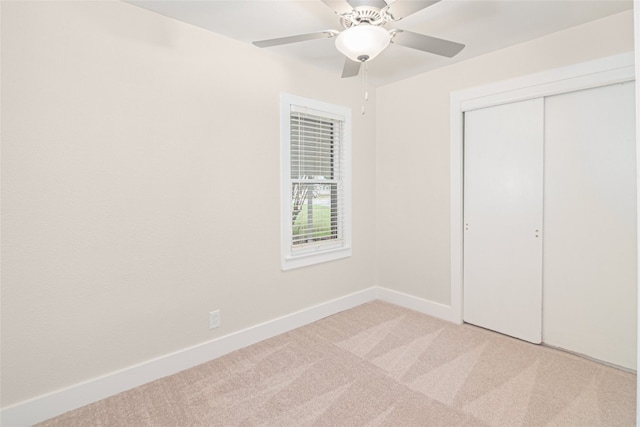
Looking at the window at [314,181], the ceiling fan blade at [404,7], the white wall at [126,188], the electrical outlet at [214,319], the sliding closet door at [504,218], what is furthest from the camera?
the window at [314,181]

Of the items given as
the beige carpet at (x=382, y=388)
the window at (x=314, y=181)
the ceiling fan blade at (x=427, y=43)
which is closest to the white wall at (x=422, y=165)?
the window at (x=314, y=181)

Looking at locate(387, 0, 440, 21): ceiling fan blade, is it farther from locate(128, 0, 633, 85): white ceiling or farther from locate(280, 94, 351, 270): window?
locate(280, 94, 351, 270): window

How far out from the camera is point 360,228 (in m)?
3.65

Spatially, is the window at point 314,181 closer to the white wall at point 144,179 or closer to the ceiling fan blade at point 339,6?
the white wall at point 144,179

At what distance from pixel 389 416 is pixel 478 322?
5.31ft

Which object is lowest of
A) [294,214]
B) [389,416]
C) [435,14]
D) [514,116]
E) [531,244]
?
[389,416]

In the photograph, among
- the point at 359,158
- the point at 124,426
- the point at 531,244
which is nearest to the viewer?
the point at 124,426

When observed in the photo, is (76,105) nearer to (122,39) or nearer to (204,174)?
(122,39)

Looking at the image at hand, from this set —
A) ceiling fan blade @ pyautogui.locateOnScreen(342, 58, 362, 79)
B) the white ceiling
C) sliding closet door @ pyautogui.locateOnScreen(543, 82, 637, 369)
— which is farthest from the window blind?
sliding closet door @ pyautogui.locateOnScreen(543, 82, 637, 369)

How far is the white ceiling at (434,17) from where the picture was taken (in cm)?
209

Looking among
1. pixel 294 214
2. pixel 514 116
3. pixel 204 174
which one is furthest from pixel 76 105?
pixel 514 116

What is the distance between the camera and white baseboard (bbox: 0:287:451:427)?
1818 millimetres

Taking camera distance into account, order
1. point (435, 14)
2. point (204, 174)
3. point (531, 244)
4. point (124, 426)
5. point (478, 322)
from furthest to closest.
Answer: point (478, 322) < point (531, 244) < point (204, 174) < point (435, 14) < point (124, 426)

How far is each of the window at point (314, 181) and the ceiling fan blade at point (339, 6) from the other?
121 centimetres
